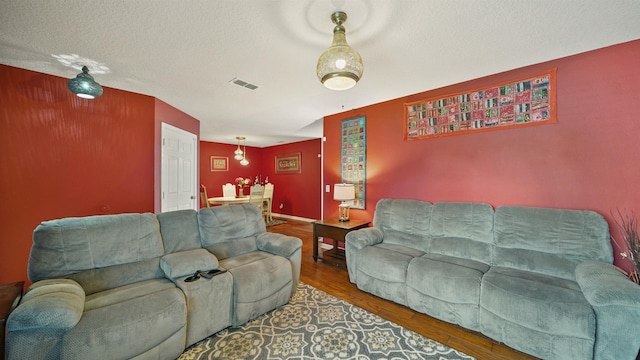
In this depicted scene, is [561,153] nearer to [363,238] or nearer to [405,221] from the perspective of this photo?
[405,221]

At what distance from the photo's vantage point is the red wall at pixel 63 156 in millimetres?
2271

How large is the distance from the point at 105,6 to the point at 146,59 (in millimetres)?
715

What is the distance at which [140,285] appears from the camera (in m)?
1.72

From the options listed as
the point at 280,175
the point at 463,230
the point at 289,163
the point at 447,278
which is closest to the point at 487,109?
the point at 463,230

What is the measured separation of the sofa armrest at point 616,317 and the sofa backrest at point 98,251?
304cm

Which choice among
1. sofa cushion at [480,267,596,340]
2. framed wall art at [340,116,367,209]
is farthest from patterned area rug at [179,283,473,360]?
framed wall art at [340,116,367,209]

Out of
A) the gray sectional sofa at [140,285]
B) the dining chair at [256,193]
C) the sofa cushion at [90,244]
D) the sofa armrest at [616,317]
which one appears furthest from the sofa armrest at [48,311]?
the dining chair at [256,193]

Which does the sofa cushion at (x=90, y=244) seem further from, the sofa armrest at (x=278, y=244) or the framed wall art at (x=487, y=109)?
the framed wall art at (x=487, y=109)

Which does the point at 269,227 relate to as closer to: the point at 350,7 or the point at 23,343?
the point at 23,343

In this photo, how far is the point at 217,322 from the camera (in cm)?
180

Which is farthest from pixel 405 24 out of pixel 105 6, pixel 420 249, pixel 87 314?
pixel 87 314

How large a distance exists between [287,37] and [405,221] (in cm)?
230

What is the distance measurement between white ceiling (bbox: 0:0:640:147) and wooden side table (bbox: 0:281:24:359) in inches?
69.3

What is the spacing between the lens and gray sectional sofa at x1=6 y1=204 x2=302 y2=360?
1.21m
